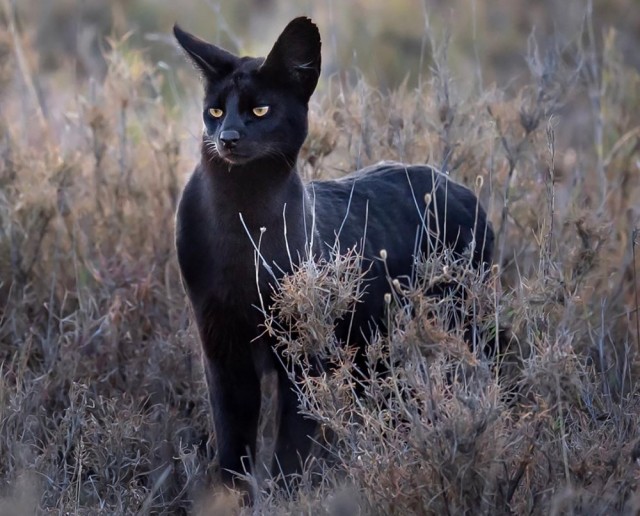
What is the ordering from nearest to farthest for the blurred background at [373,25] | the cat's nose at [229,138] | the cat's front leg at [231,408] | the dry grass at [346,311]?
the dry grass at [346,311] → the cat's nose at [229,138] → the cat's front leg at [231,408] → the blurred background at [373,25]

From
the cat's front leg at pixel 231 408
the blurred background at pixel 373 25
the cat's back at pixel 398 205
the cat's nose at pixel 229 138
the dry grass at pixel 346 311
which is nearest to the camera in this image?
the dry grass at pixel 346 311

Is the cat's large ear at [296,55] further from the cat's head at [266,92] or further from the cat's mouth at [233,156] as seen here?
the cat's mouth at [233,156]

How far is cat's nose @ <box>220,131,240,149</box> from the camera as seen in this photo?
371cm

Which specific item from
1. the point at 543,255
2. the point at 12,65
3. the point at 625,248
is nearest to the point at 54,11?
the point at 12,65

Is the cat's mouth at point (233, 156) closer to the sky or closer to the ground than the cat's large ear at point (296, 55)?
closer to the ground

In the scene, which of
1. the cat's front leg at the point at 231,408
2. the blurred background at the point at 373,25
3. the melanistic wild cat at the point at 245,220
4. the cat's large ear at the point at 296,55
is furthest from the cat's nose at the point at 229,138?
the blurred background at the point at 373,25

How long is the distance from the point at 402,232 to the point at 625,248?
1358mm

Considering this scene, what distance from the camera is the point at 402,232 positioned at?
14.8ft

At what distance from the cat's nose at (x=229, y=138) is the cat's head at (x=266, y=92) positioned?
69 mm

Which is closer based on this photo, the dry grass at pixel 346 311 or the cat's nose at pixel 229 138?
the dry grass at pixel 346 311

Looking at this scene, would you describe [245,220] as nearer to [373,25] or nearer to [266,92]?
[266,92]

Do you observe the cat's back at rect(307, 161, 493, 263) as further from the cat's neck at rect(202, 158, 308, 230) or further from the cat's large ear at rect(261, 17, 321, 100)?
the cat's large ear at rect(261, 17, 321, 100)

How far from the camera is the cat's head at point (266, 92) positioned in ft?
12.7

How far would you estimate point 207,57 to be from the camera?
400cm
